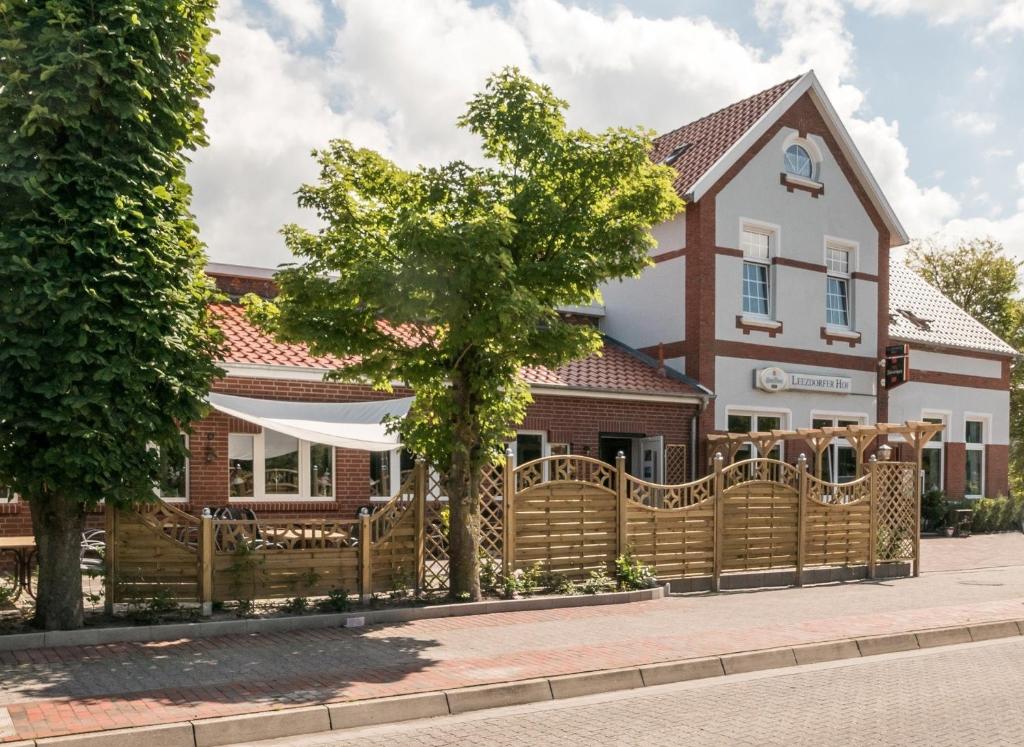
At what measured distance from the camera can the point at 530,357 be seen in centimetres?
1140

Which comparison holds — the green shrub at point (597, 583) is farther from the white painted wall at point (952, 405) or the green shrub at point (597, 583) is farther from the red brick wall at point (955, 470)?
the red brick wall at point (955, 470)

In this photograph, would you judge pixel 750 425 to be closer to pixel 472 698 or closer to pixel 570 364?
pixel 570 364

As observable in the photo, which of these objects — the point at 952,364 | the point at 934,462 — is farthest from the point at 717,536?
the point at 952,364

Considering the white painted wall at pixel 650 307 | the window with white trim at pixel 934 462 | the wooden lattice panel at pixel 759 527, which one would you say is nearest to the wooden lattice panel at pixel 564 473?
the wooden lattice panel at pixel 759 527

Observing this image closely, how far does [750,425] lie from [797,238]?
15.0 ft

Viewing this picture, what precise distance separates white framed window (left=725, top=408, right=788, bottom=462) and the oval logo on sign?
66cm

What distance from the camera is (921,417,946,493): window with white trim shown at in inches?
1019

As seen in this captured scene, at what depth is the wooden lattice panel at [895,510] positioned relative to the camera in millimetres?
16766

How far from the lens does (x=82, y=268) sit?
9.46m

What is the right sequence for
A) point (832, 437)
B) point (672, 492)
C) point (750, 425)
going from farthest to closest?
point (750, 425), point (832, 437), point (672, 492)

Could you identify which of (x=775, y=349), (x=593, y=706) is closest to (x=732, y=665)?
(x=593, y=706)

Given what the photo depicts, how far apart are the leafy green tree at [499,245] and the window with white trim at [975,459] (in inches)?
743

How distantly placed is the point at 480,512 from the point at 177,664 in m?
4.60

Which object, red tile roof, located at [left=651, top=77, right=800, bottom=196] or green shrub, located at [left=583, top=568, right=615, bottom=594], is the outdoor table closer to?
green shrub, located at [left=583, top=568, right=615, bottom=594]
